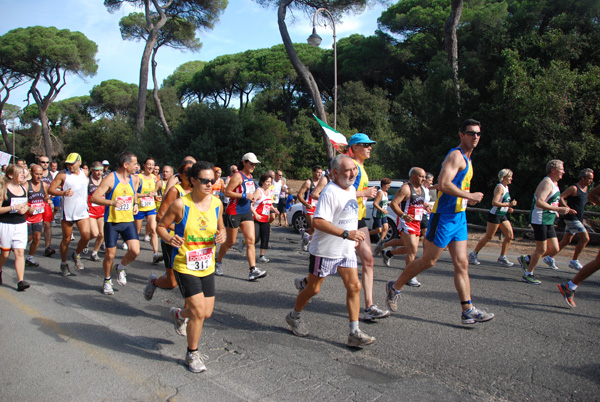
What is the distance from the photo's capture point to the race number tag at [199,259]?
3.56 metres

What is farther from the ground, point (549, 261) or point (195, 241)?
point (195, 241)

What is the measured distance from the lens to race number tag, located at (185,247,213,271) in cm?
356

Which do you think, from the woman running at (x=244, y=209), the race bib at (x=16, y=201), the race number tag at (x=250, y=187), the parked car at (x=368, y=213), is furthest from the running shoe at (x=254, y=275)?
the parked car at (x=368, y=213)

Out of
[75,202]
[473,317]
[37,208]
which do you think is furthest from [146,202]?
[473,317]

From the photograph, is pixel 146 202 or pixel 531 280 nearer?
pixel 531 280

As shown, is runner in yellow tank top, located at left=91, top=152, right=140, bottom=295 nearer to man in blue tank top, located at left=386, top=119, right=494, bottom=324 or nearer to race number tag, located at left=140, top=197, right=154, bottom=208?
race number tag, located at left=140, top=197, right=154, bottom=208

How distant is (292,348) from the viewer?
399 centimetres

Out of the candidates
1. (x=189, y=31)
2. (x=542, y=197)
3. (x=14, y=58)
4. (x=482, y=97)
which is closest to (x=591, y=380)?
(x=542, y=197)

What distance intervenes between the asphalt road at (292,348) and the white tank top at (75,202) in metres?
1.33

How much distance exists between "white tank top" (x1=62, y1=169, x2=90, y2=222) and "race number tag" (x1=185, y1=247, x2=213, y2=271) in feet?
14.9

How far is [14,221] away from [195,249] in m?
3.75

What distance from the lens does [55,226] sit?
13.7 metres

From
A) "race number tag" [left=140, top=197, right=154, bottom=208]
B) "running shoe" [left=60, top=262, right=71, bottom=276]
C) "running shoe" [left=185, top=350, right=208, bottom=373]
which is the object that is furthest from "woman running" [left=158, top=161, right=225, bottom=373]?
"race number tag" [left=140, top=197, right=154, bottom=208]

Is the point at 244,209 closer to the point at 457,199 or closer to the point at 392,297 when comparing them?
the point at 392,297
